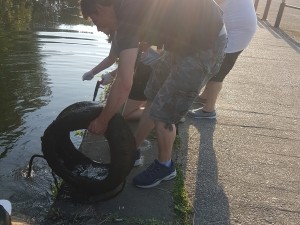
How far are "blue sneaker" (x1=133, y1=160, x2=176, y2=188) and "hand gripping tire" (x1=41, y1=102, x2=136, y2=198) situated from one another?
0.76 feet

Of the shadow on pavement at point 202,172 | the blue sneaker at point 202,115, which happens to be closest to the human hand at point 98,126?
the shadow on pavement at point 202,172

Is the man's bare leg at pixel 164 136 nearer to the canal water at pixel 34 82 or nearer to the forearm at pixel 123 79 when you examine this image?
the forearm at pixel 123 79

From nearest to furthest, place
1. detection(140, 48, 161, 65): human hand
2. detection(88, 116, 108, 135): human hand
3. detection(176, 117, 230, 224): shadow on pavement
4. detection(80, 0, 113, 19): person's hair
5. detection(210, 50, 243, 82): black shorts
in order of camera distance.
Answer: detection(80, 0, 113, 19): person's hair → detection(88, 116, 108, 135): human hand → detection(176, 117, 230, 224): shadow on pavement → detection(140, 48, 161, 65): human hand → detection(210, 50, 243, 82): black shorts

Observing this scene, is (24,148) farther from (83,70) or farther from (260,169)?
(83,70)

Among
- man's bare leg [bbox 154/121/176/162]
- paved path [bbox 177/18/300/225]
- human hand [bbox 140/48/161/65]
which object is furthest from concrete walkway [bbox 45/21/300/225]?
human hand [bbox 140/48/161/65]

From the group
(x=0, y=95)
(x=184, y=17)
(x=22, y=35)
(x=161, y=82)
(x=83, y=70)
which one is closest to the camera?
(x=184, y=17)

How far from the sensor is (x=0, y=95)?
6500mm

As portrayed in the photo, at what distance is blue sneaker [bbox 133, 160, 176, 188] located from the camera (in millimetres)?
3549

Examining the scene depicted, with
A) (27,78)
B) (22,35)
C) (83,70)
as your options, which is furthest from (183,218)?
(22,35)

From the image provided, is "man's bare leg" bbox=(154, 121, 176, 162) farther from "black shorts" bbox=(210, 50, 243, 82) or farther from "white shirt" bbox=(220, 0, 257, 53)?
"white shirt" bbox=(220, 0, 257, 53)

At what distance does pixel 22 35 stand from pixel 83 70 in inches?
116

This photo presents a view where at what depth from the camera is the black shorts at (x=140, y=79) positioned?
456cm

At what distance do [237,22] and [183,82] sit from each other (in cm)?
196

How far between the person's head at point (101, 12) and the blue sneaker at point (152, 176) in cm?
131
